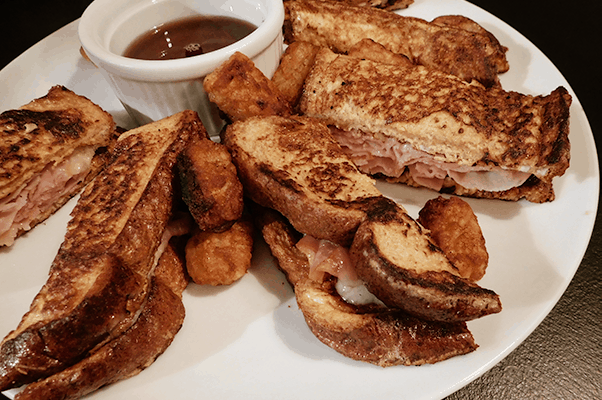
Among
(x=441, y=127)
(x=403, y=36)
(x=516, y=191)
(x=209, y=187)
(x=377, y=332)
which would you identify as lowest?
(x=377, y=332)

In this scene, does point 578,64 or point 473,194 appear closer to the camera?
point 473,194

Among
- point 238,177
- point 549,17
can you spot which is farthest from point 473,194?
point 549,17

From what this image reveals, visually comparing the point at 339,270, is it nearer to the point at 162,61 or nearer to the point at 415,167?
the point at 415,167

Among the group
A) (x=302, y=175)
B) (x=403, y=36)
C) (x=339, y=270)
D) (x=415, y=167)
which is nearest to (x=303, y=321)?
(x=339, y=270)

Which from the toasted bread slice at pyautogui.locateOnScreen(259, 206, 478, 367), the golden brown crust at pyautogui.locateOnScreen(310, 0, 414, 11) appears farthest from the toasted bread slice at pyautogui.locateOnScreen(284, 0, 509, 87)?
the toasted bread slice at pyautogui.locateOnScreen(259, 206, 478, 367)

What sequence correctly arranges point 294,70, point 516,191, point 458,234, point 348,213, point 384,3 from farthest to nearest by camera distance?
1. point 384,3
2. point 294,70
3. point 516,191
4. point 458,234
5. point 348,213

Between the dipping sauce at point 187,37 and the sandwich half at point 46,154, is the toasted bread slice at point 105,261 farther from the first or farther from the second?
the dipping sauce at point 187,37

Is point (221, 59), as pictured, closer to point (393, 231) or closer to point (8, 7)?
point (393, 231)
